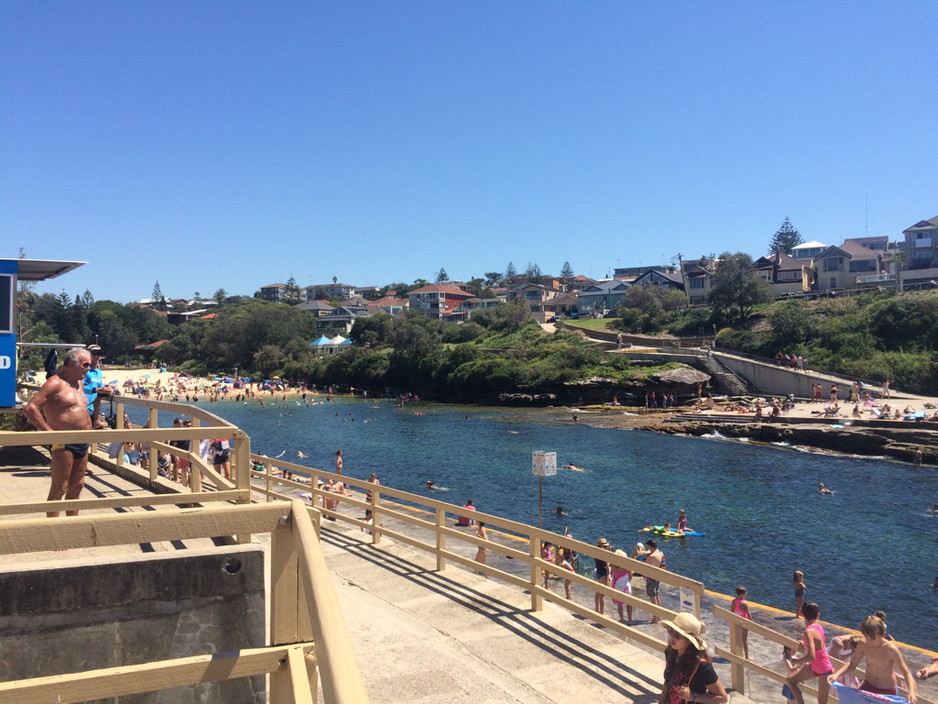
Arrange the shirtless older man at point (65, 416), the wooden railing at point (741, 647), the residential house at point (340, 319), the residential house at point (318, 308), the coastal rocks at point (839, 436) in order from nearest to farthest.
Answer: the shirtless older man at point (65, 416) → the wooden railing at point (741, 647) → the coastal rocks at point (839, 436) → the residential house at point (340, 319) → the residential house at point (318, 308)

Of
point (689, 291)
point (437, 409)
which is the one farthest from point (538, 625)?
point (689, 291)

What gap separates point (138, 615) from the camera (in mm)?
3070

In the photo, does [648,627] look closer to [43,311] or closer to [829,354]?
[829,354]

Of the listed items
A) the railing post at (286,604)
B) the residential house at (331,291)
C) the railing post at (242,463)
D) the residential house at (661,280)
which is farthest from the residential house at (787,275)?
the residential house at (331,291)

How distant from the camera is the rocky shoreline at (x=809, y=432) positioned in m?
36.1

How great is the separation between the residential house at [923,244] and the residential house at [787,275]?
1129cm

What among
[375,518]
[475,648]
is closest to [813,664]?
[475,648]

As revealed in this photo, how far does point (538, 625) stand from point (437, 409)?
55.9 meters

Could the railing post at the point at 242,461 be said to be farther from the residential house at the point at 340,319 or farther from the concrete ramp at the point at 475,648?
the residential house at the point at 340,319

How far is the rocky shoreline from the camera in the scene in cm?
3606

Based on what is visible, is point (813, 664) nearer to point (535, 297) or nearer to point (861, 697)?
point (861, 697)

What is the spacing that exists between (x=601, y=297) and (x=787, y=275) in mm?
27336

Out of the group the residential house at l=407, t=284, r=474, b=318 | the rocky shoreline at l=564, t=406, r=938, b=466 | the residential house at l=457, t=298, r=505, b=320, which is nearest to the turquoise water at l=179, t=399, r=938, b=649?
the rocky shoreline at l=564, t=406, r=938, b=466

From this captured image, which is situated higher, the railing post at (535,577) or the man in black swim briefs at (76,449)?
the man in black swim briefs at (76,449)
